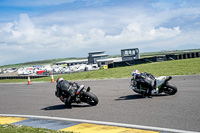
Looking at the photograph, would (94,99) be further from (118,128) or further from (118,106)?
(118,128)

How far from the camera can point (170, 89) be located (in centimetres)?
984

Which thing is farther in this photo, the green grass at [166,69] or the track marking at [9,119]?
the green grass at [166,69]

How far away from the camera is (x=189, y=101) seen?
824cm

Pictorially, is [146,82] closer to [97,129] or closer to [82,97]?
[82,97]

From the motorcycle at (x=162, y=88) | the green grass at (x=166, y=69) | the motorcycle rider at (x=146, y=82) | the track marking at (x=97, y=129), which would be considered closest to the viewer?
the track marking at (x=97, y=129)

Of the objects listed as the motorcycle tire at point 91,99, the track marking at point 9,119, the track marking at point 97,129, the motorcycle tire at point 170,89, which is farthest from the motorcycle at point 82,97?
the motorcycle tire at point 170,89

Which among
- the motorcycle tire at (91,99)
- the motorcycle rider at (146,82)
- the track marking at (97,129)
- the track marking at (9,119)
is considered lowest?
the track marking at (9,119)

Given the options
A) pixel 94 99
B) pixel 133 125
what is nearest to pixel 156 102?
pixel 94 99

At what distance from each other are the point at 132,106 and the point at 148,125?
98.9 inches

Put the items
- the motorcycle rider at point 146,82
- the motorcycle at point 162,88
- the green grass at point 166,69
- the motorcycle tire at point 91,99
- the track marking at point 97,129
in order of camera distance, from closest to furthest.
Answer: the track marking at point 97,129
the motorcycle tire at point 91,99
the motorcycle at point 162,88
the motorcycle rider at point 146,82
the green grass at point 166,69

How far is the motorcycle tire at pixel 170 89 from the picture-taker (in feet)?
31.9

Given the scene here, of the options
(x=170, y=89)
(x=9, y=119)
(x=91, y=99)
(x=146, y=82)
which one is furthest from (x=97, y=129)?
(x=170, y=89)

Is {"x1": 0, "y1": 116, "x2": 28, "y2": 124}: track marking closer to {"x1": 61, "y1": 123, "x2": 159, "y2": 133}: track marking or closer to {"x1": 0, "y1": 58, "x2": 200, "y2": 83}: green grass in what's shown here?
{"x1": 61, "y1": 123, "x2": 159, "y2": 133}: track marking

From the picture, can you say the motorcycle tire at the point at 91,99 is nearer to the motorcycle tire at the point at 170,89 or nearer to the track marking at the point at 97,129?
the track marking at the point at 97,129
